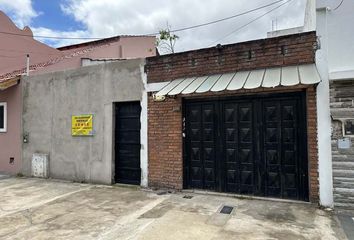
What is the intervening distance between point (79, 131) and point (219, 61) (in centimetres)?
576

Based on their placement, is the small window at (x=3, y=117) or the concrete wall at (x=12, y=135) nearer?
the concrete wall at (x=12, y=135)

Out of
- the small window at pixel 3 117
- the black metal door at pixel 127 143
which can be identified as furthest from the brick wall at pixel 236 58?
the small window at pixel 3 117

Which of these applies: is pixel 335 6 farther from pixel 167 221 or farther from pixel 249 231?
pixel 167 221

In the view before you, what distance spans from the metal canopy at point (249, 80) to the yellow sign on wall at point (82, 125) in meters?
3.47

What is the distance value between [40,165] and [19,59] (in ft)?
22.7

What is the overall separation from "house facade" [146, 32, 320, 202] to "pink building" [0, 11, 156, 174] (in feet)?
22.2

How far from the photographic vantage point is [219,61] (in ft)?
27.9

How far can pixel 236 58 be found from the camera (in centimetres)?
824

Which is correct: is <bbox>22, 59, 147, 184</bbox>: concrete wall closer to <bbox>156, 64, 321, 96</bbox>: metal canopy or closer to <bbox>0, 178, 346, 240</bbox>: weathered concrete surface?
<bbox>0, 178, 346, 240</bbox>: weathered concrete surface

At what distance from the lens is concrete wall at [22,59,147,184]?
398 inches

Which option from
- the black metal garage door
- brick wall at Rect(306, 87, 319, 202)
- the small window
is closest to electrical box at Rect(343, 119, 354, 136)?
brick wall at Rect(306, 87, 319, 202)

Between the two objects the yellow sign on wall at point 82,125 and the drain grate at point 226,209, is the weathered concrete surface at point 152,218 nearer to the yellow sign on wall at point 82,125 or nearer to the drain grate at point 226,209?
the drain grate at point 226,209

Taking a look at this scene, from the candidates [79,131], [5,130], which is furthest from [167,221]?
[5,130]

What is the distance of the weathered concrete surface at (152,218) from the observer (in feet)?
18.4
